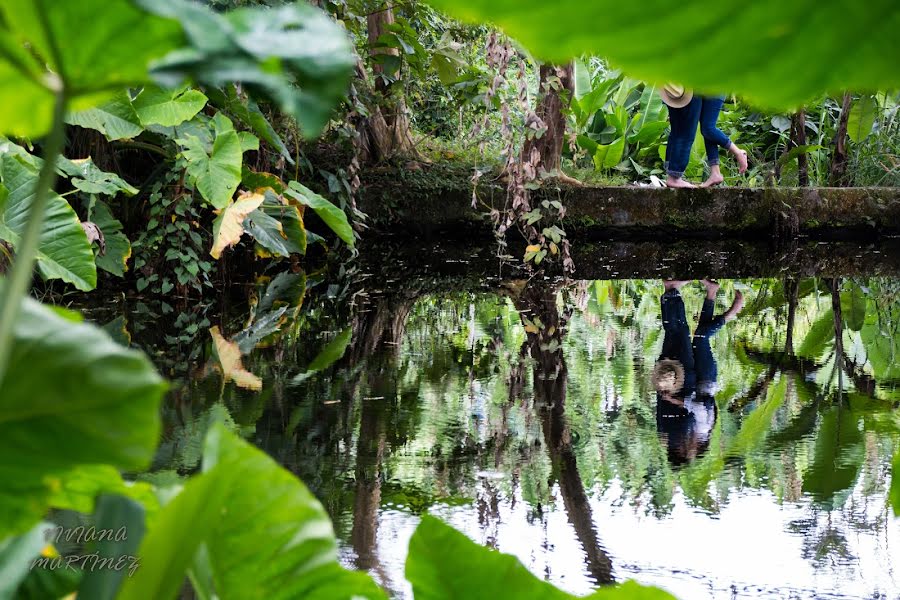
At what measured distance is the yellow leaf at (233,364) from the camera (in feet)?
7.76

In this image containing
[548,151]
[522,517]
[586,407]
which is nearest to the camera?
[522,517]

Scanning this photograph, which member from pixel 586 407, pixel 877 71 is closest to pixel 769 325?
pixel 586 407

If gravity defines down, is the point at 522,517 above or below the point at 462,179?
below

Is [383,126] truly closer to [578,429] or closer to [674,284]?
[674,284]

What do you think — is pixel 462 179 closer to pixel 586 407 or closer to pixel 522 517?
pixel 586 407

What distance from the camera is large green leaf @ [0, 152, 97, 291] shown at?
262 centimetres

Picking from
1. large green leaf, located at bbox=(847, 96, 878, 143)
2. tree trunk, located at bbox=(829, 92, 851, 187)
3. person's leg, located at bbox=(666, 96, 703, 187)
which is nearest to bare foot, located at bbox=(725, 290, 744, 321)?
person's leg, located at bbox=(666, 96, 703, 187)

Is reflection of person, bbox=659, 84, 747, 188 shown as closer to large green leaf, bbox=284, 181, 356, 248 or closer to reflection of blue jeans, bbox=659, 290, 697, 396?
reflection of blue jeans, bbox=659, 290, 697, 396

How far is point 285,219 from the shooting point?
14.2ft

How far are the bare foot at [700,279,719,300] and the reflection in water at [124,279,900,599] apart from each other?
1.52ft

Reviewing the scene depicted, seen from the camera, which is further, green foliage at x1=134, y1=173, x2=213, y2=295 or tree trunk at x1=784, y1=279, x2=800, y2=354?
green foliage at x1=134, y1=173, x2=213, y2=295

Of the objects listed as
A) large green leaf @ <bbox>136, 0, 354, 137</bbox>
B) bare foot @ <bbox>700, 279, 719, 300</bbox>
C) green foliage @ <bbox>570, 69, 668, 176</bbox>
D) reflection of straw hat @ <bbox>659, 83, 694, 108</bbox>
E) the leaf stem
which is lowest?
the leaf stem

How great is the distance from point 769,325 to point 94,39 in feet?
11.6

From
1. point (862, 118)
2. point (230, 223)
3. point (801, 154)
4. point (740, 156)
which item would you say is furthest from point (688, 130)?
point (230, 223)
